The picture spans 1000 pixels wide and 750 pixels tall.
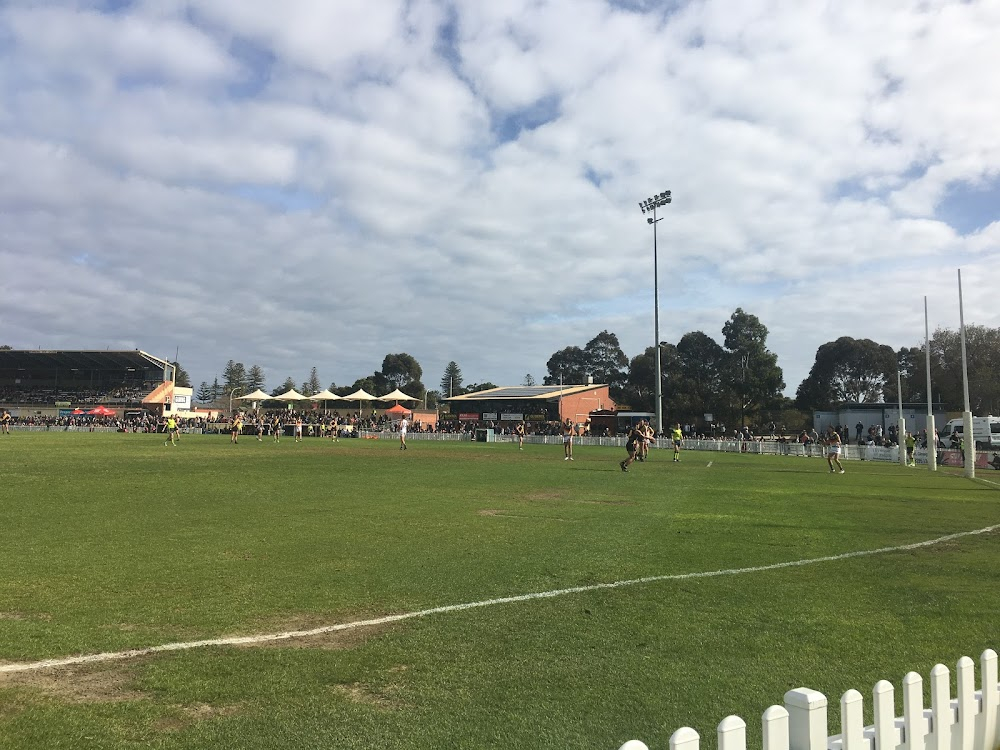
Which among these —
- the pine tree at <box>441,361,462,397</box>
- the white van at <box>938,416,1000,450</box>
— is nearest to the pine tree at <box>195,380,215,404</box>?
the pine tree at <box>441,361,462,397</box>

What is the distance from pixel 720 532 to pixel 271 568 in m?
6.98

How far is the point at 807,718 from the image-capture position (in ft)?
8.76

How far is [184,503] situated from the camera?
13.2 metres

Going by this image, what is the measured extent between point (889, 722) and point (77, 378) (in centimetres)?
10881

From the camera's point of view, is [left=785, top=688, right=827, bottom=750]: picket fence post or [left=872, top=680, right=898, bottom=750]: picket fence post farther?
[left=872, top=680, right=898, bottom=750]: picket fence post

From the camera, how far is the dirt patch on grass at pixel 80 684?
425 centimetres

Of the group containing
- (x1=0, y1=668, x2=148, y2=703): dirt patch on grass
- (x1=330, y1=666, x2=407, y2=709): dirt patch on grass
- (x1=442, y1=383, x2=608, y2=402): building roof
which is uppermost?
(x1=442, y1=383, x2=608, y2=402): building roof

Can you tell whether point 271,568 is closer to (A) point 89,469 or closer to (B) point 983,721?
(B) point 983,721

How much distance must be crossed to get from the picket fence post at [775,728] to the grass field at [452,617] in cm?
139

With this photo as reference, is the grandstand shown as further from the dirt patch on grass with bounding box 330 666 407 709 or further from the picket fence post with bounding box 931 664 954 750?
the picket fence post with bounding box 931 664 954 750

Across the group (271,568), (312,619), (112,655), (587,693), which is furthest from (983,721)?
→ (271,568)

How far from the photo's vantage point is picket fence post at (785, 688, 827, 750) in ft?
8.73

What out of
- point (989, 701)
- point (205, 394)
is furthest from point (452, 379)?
point (989, 701)

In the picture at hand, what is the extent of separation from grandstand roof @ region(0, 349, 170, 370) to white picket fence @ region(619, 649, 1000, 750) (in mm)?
94513
